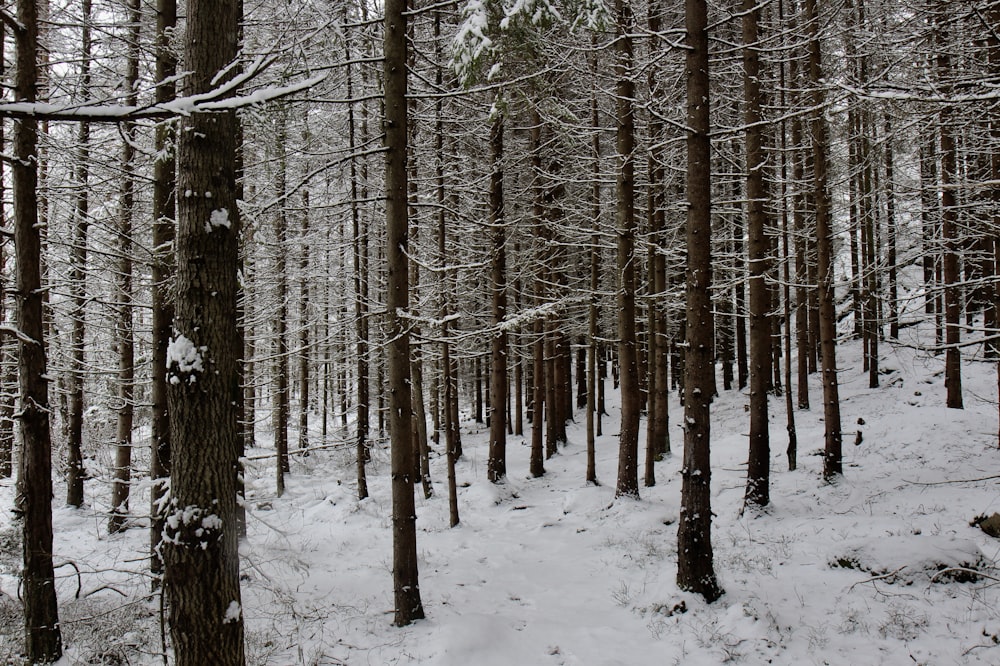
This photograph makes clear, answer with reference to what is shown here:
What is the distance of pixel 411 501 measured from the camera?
6.96 metres

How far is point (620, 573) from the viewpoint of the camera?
848 centimetres

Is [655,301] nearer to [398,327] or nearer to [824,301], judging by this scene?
[824,301]

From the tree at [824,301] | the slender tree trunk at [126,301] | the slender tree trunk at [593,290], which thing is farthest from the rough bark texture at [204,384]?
the tree at [824,301]

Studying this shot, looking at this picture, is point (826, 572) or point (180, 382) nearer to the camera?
point (180, 382)

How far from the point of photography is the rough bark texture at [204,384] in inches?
136

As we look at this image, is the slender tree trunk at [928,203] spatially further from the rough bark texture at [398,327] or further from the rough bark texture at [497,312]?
the rough bark texture at [497,312]

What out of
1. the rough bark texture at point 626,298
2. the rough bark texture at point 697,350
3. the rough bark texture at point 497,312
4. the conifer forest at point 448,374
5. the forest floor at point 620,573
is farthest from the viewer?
the rough bark texture at point 497,312

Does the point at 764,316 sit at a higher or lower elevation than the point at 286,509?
higher

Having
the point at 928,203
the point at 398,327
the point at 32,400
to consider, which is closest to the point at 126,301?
the point at 32,400

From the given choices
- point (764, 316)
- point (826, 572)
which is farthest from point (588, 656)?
point (764, 316)

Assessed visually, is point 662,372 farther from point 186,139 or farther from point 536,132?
point 186,139

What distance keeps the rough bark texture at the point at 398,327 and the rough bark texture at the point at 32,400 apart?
357 centimetres

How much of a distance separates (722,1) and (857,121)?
4379mm

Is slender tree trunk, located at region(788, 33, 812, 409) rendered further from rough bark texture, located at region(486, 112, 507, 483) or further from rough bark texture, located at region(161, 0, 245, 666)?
rough bark texture, located at region(161, 0, 245, 666)
